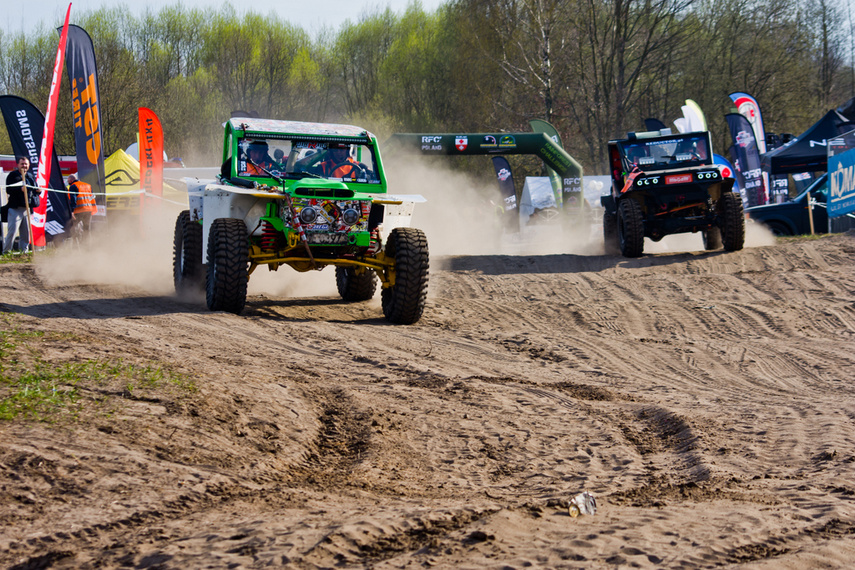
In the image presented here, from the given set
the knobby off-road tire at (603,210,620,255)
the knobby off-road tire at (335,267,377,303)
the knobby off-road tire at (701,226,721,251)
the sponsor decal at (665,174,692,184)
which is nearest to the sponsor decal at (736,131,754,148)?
the knobby off-road tire at (701,226,721,251)

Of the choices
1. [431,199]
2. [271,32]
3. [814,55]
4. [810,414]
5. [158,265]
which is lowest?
[810,414]

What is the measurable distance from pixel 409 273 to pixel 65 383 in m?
4.08

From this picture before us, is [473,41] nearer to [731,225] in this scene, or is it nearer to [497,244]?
[497,244]

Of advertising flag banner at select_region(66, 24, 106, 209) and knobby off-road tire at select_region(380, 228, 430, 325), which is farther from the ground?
advertising flag banner at select_region(66, 24, 106, 209)

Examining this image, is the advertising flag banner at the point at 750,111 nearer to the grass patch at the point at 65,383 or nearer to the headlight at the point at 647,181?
the headlight at the point at 647,181

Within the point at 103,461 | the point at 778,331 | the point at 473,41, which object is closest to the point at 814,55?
the point at 473,41

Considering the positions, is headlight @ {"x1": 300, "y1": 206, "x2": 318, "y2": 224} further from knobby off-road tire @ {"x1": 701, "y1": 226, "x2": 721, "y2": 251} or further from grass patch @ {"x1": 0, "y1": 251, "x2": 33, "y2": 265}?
knobby off-road tire @ {"x1": 701, "y1": 226, "x2": 721, "y2": 251}

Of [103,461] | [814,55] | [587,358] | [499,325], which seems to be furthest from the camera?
[814,55]

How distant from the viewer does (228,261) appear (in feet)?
25.7

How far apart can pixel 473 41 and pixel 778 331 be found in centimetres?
2800

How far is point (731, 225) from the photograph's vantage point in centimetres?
1295

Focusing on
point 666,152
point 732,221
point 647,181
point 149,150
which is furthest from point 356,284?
point 149,150

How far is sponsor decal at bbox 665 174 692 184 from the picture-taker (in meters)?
12.9

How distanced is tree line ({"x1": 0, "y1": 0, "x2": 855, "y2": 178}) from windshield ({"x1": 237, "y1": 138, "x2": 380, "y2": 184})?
872 inches
